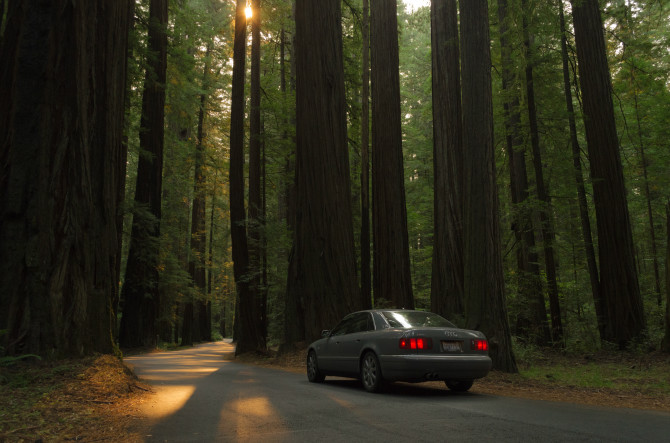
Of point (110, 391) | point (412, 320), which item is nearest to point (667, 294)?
point (412, 320)

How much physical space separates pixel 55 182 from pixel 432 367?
6559 mm

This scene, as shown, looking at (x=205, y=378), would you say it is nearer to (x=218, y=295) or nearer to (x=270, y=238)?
(x=270, y=238)

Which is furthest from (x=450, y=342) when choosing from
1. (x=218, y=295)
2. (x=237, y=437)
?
(x=218, y=295)

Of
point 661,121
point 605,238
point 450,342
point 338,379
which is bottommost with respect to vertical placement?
point 338,379

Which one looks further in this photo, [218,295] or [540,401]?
[218,295]

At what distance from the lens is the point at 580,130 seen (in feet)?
84.5

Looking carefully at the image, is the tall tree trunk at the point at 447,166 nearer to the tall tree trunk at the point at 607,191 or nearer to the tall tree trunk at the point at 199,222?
the tall tree trunk at the point at 607,191

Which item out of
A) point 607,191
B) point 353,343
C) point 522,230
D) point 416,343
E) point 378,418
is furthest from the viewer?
point 522,230

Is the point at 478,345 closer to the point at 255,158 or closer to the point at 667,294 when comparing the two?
the point at 667,294

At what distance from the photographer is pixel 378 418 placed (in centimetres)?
607

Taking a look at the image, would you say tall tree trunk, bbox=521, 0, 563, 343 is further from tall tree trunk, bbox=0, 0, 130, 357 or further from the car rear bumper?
tall tree trunk, bbox=0, 0, 130, 357

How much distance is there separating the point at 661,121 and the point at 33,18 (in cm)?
2395

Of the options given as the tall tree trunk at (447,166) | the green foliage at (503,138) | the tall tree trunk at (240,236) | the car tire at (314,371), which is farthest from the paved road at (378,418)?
the tall tree trunk at (240,236)

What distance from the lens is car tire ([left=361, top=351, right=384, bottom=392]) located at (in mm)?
8539
